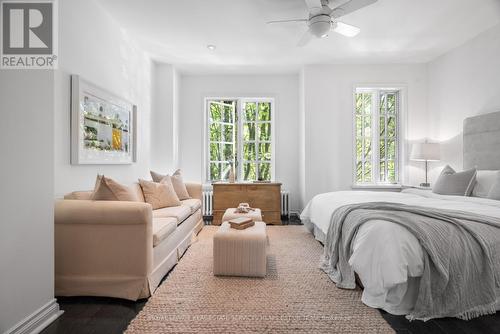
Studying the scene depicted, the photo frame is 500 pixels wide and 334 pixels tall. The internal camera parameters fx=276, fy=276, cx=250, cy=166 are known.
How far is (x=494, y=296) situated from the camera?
71.0 inches

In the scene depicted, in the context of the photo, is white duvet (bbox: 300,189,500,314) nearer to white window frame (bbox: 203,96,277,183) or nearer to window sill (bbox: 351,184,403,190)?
window sill (bbox: 351,184,403,190)

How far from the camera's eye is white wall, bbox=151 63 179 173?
475 centimetres

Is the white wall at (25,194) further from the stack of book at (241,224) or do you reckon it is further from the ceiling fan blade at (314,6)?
the ceiling fan blade at (314,6)

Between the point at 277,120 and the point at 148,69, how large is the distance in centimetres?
241

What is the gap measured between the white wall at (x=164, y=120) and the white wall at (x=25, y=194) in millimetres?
2984

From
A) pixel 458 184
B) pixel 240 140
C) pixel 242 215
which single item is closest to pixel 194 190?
pixel 242 215

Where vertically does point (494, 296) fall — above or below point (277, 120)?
below

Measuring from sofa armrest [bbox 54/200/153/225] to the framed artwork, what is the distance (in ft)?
2.31

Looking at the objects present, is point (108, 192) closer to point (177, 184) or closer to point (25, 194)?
point (25, 194)

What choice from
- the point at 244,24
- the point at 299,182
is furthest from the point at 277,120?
the point at 244,24

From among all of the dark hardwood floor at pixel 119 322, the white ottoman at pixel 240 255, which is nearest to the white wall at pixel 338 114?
the white ottoman at pixel 240 255

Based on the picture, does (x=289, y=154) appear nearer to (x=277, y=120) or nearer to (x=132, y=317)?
(x=277, y=120)

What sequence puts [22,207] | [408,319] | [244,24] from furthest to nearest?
1. [244,24]
2. [408,319]
3. [22,207]

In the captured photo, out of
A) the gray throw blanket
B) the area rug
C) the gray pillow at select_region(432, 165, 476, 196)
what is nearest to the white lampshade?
the gray pillow at select_region(432, 165, 476, 196)
